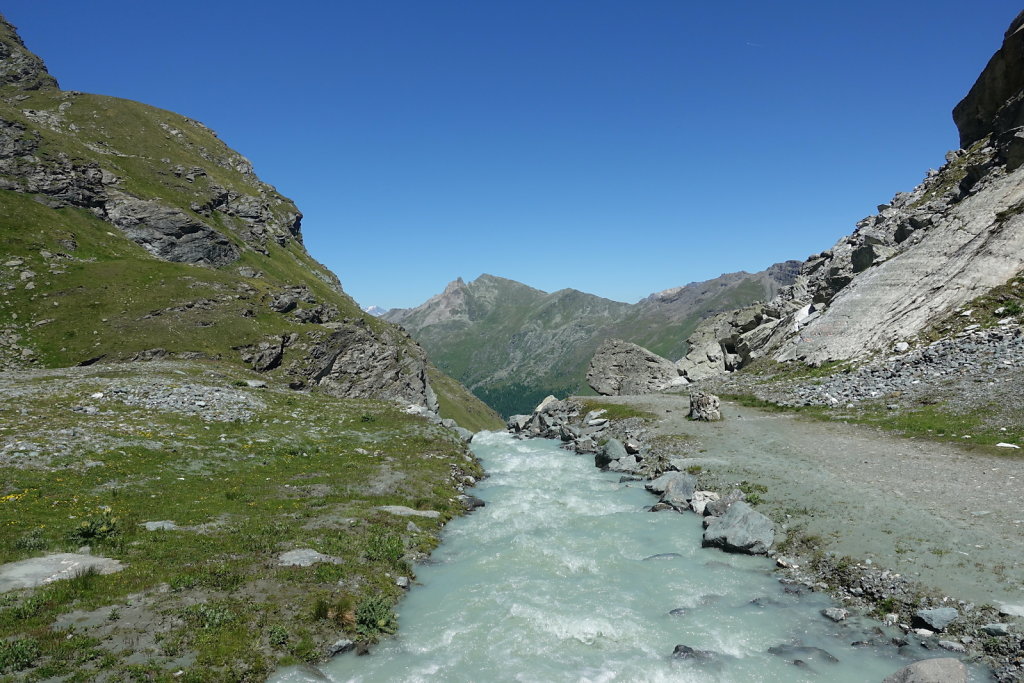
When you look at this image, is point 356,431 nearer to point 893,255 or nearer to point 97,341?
point 97,341

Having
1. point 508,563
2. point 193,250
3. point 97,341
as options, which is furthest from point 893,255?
point 193,250

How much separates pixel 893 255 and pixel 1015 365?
31789 millimetres

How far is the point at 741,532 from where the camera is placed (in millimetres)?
20188

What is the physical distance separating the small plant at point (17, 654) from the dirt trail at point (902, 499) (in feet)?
77.4

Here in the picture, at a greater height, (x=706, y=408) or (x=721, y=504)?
(x=706, y=408)

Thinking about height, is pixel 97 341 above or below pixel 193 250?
below

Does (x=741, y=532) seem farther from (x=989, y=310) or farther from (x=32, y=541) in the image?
(x=989, y=310)

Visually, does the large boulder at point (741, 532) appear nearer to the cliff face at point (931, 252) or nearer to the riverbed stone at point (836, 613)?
the riverbed stone at point (836, 613)

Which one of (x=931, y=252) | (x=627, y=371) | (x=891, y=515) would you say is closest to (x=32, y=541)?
(x=891, y=515)

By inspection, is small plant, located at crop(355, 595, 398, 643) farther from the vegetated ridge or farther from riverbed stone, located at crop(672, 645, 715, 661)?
riverbed stone, located at crop(672, 645, 715, 661)

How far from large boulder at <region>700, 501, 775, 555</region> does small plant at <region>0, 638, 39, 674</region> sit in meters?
21.3

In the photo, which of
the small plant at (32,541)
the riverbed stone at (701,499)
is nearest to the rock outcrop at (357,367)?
the small plant at (32,541)

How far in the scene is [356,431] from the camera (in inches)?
1646

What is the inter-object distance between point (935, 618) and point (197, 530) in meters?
24.4
